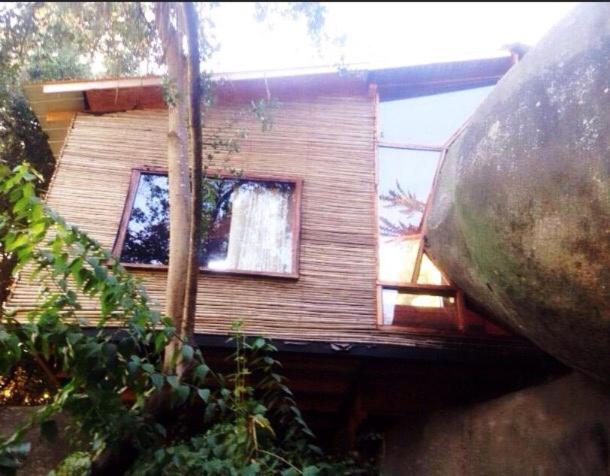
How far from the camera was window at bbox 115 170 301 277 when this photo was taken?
5887 millimetres

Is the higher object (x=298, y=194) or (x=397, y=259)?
(x=298, y=194)

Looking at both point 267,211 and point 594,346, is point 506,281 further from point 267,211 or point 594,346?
point 267,211

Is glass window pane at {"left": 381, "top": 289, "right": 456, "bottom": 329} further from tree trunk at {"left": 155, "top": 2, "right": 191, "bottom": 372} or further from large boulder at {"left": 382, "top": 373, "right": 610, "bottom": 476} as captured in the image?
tree trunk at {"left": 155, "top": 2, "right": 191, "bottom": 372}

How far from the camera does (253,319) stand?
5.52 metres

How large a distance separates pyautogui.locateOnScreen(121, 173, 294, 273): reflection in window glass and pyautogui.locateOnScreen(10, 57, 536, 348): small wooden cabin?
0.02m

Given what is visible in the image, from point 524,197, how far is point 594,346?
1017mm

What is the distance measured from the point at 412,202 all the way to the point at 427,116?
4.88 feet

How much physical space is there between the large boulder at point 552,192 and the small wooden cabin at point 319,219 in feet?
5.26

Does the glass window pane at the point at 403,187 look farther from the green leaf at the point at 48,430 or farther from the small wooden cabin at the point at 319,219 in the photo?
the green leaf at the point at 48,430

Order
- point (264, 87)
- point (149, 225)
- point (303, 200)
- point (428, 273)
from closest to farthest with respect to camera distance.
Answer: point (428, 273), point (149, 225), point (303, 200), point (264, 87)

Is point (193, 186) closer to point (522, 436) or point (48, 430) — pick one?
point (48, 430)

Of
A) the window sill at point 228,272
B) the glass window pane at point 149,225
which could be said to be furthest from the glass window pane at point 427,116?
the glass window pane at point 149,225

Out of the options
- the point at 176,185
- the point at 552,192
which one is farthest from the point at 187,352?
the point at 552,192

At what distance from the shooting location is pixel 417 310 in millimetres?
5715
